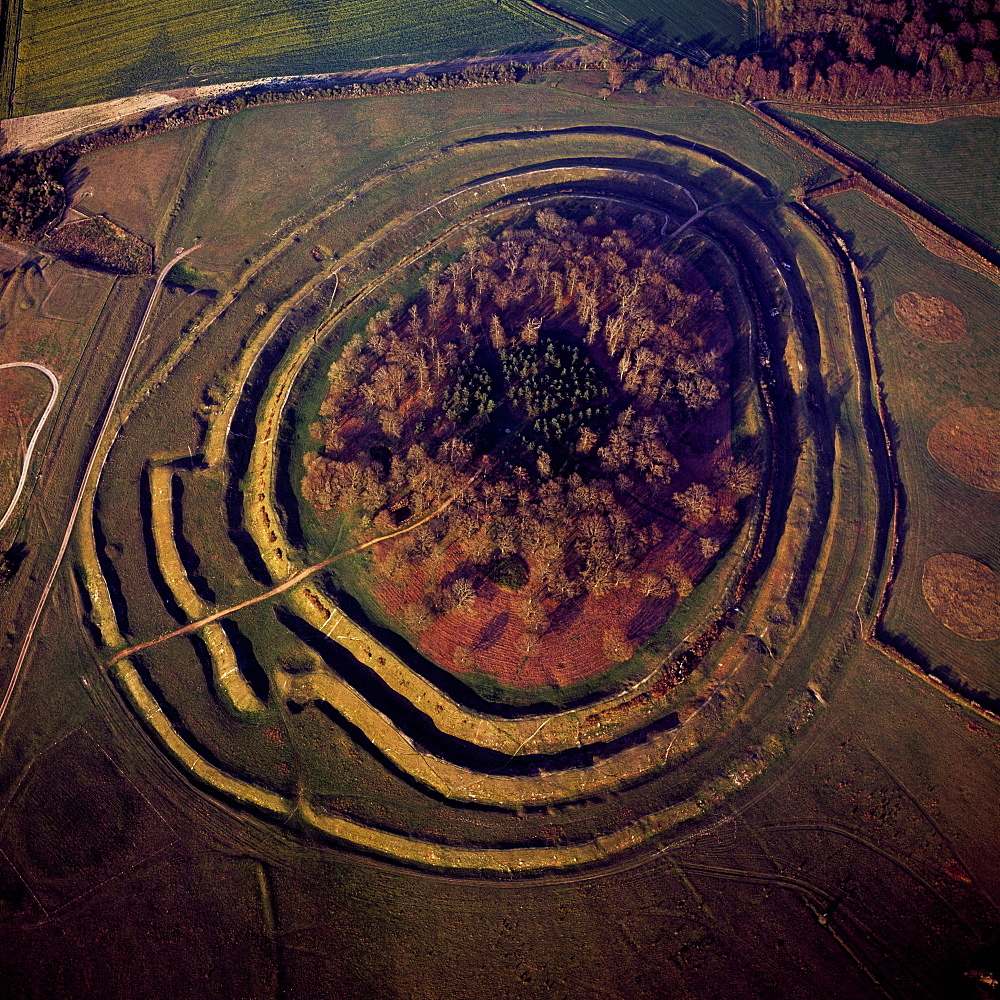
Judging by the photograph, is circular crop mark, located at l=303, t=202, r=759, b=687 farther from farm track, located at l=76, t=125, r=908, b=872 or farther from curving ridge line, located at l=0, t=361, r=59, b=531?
curving ridge line, located at l=0, t=361, r=59, b=531

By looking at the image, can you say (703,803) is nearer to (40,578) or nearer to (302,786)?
(302,786)

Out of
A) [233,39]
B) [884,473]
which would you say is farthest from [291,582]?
[233,39]

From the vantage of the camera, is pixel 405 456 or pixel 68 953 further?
pixel 405 456

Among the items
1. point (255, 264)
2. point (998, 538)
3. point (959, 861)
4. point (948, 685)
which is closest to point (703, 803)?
point (959, 861)

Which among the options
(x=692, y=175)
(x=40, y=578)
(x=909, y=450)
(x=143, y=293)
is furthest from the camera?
(x=692, y=175)

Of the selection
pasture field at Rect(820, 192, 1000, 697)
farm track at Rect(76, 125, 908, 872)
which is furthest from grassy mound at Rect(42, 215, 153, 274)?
pasture field at Rect(820, 192, 1000, 697)

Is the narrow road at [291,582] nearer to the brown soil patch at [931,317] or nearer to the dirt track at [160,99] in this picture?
the brown soil patch at [931,317]

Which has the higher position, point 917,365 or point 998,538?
point 917,365

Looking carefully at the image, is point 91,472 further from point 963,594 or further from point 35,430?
point 963,594
